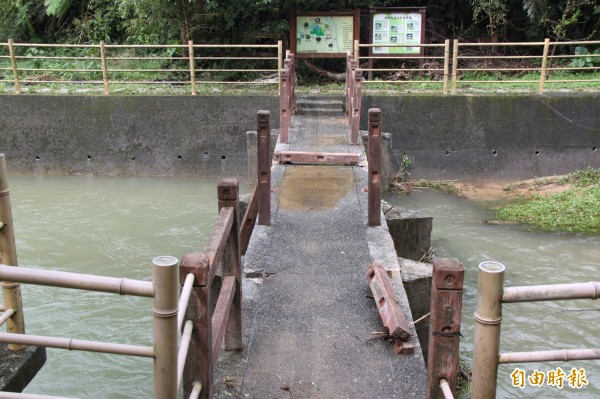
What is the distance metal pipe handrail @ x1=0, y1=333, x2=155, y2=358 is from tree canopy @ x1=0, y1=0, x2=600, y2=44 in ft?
Answer: 36.5

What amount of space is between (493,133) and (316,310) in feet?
26.1

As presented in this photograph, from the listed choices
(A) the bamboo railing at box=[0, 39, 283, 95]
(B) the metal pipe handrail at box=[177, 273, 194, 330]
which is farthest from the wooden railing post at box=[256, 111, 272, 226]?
(A) the bamboo railing at box=[0, 39, 283, 95]

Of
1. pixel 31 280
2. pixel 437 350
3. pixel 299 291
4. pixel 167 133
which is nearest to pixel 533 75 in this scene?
pixel 167 133

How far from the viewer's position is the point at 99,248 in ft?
26.4

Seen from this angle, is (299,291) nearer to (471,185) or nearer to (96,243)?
(96,243)

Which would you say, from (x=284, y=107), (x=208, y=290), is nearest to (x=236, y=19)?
(x=284, y=107)

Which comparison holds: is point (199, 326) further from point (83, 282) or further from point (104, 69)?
point (104, 69)

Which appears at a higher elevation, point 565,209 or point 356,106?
point 356,106

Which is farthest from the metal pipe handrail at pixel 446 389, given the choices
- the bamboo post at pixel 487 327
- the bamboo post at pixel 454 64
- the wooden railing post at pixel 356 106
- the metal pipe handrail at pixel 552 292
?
the bamboo post at pixel 454 64

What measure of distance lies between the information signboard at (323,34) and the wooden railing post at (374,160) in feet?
23.2

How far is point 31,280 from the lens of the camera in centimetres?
203

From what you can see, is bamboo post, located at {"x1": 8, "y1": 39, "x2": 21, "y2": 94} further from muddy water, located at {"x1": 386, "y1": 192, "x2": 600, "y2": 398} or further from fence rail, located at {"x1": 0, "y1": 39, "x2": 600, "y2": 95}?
muddy water, located at {"x1": 386, "y1": 192, "x2": 600, "y2": 398}

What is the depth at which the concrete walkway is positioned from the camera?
3.41 metres

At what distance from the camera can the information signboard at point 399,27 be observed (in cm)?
1234
